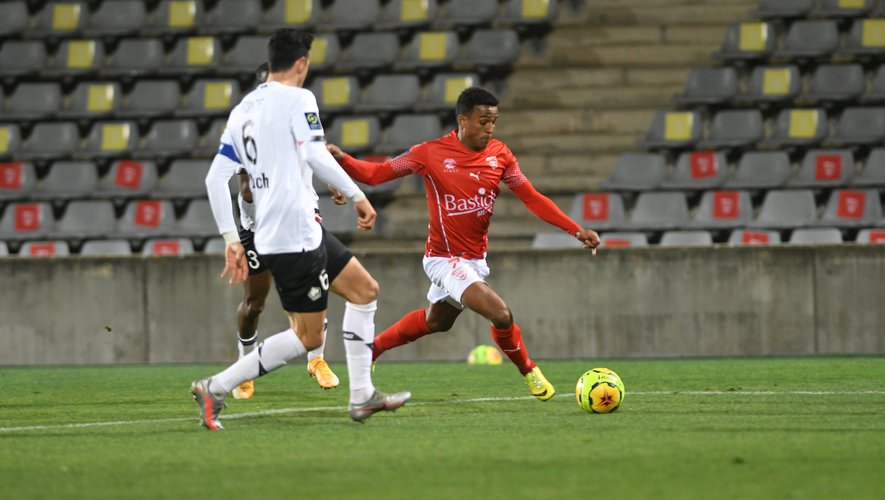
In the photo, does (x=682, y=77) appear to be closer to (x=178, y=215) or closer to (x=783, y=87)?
(x=783, y=87)

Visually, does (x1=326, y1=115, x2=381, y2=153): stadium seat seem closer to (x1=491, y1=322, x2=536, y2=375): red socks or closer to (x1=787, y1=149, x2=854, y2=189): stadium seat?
(x1=787, y1=149, x2=854, y2=189): stadium seat

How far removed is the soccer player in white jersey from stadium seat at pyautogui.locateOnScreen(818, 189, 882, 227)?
10.4 meters

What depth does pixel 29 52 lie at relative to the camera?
812 inches

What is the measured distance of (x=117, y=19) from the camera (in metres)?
21.0

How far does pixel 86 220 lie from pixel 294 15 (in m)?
4.65

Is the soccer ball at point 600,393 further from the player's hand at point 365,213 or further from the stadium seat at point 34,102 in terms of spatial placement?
the stadium seat at point 34,102

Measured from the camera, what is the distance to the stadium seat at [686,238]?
52.0 ft

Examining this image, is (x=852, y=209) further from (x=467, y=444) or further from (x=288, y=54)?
(x=467, y=444)

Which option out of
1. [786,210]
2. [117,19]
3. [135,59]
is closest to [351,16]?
[135,59]

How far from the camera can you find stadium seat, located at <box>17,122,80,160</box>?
19281 mm

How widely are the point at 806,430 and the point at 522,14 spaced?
13432 mm

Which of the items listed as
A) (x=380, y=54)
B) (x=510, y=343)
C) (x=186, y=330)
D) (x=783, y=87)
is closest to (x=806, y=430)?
(x=510, y=343)

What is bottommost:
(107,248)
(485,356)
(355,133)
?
(485,356)

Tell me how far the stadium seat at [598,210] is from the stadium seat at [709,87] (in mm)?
2231
